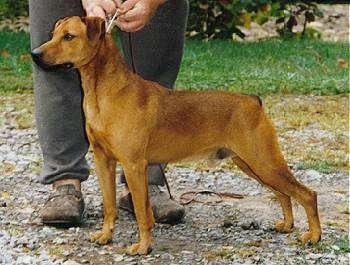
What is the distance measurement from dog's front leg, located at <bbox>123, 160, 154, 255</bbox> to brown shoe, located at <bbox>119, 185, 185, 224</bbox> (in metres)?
0.45

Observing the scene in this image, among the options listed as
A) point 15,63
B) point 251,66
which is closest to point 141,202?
point 15,63

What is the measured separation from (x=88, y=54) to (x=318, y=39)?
8.05 m

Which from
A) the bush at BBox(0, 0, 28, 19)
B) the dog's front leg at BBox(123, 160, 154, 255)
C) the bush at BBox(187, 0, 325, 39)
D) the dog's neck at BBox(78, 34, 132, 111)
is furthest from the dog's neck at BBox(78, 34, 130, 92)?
the bush at BBox(0, 0, 28, 19)

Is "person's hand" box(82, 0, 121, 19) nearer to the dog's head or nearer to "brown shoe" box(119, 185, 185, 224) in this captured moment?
the dog's head

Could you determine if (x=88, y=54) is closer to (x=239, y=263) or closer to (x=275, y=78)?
(x=239, y=263)

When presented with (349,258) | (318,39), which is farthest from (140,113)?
(318,39)

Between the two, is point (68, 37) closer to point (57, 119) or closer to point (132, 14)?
point (132, 14)

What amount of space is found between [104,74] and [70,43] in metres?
0.23

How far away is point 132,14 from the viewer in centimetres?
403

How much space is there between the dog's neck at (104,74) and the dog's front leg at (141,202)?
288 millimetres

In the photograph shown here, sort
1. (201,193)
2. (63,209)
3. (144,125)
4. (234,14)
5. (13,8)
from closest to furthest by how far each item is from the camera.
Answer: (144,125) < (63,209) < (201,193) < (234,14) < (13,8)

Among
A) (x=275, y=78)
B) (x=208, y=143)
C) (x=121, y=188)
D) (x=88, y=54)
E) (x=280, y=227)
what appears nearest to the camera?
(x=88, y=54)

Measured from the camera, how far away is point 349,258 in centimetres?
417

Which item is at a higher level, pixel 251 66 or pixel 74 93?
Answer: pixel 74 93
